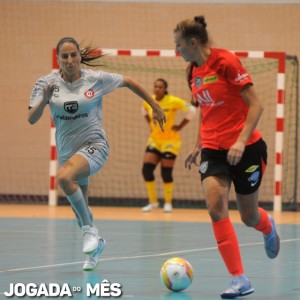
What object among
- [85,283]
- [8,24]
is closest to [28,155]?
[8,24]

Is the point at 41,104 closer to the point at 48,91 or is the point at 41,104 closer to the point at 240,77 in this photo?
the point at 48,91

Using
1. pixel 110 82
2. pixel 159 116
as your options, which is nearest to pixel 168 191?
pixel 110 82

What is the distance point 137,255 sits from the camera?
30.2 feet

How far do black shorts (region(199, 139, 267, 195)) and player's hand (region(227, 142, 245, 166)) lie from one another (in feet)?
1.27

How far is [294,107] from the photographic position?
17.5 meters

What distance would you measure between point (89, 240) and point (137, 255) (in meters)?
1.29

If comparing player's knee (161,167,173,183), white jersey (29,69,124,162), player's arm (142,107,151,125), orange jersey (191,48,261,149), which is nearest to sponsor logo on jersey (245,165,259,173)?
orange jersey (191,48,261,149)

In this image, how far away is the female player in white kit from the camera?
314 inches

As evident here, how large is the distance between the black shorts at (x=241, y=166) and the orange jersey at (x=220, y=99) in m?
0.06

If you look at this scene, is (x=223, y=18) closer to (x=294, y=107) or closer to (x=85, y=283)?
(x=294, y=107)

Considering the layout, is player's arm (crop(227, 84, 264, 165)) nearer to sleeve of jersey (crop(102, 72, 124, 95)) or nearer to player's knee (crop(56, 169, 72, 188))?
player's knee (crop(56, 169, 72, 188))

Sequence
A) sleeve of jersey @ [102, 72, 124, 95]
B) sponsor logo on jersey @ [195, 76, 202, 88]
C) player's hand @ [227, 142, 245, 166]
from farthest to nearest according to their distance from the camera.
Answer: sleeve of jersey @ [102, 72, 124, 95] → sponsor logo on jersey @ [195, 76, 202, 88] → player's hand @ [227, 142, 245, 166]

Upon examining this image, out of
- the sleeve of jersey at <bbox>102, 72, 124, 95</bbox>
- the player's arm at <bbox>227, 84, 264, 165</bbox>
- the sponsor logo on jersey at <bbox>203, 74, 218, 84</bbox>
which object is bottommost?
the player's arm at <bbox>227, 84, 264, 165</bbox>

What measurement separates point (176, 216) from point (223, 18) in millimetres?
4242
